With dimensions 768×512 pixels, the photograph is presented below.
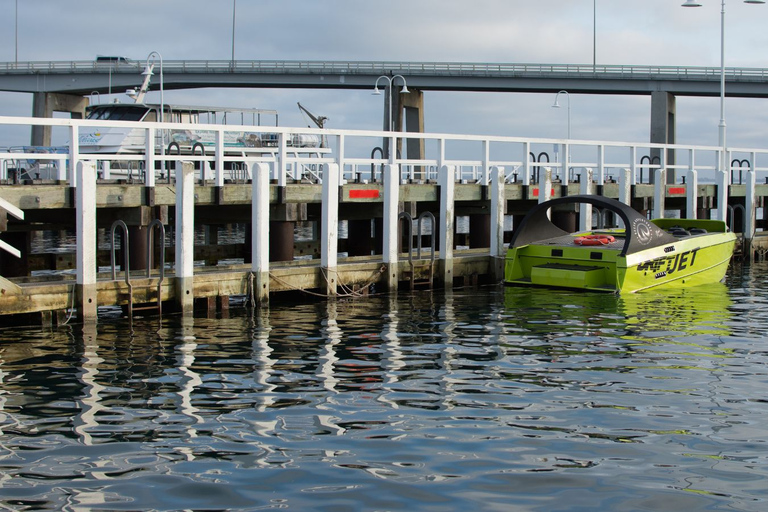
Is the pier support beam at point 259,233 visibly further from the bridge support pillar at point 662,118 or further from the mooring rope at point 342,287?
the bridge support pillar at point 662,118

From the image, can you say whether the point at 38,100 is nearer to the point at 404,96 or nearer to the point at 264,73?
the point at 264,73

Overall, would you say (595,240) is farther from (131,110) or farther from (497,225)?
(131,110)

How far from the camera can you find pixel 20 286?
14336 millimetres

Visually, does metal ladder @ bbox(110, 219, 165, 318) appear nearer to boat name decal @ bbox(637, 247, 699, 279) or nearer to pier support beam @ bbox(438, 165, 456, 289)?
pier support beam @ bbox(438, 165, 456, 289)

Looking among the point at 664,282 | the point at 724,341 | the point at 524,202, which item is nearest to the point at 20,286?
the point at 724,341

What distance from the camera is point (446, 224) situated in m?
20.2

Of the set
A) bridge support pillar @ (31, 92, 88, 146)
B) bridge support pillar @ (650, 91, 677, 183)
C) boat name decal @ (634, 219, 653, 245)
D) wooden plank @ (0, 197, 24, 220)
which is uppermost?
bridge support pillar @ (31, 92, 88, 146)

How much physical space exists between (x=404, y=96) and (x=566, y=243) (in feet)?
180

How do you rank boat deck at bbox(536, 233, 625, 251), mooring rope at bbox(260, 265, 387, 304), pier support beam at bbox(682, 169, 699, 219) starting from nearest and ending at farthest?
mooring rope at bbox(260, 265, 387, 304), boat deck at bbox(536, 233, 625, 251), pier support beam at bbox(682, 169, 699, 219)

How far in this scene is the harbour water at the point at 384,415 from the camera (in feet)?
23.9

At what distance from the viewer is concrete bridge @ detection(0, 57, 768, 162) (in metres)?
74.9

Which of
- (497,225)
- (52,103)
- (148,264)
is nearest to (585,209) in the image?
(497,225)

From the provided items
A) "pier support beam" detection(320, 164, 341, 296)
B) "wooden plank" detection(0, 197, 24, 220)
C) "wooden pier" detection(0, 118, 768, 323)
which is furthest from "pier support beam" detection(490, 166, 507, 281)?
"wooden plank" detection(0, 197, 24, 220)

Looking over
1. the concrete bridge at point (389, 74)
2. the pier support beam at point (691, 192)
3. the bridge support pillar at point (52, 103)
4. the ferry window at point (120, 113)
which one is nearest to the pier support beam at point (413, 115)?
the concrete bridge at point (389, 74)
